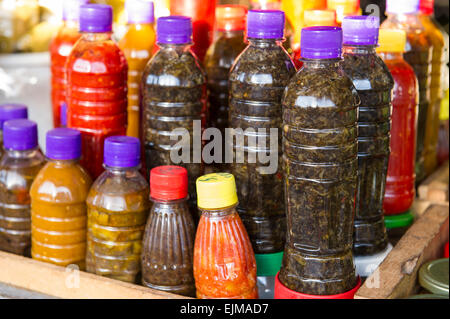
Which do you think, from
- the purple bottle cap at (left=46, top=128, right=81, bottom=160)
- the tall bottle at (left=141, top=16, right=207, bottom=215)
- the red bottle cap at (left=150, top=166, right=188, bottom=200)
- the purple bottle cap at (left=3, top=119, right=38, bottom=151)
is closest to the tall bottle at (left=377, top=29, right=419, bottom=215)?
the tall bottle at (left=141, top=16, right=207, bottom=215)

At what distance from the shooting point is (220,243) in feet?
3.68

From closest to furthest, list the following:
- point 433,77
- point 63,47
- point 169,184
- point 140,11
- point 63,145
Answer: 1. point 169,184
2. point 63,145
3. point 140,11
4. point 63,47
5. point 433,77

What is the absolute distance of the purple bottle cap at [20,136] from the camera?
1359mm

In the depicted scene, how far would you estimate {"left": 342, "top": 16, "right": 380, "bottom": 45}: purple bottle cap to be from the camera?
1.19 meters

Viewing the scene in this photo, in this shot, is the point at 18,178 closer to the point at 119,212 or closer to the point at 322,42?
the point at 119,212

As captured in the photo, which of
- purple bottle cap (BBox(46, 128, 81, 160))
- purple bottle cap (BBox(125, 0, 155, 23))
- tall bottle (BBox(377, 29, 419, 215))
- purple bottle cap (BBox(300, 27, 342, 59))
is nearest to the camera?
purple bottle cap (BBox(300, 27, 342, 59))

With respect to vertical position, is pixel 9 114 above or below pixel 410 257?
above

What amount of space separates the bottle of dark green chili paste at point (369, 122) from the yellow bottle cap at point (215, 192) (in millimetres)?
304

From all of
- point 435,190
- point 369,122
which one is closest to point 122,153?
point 369,122

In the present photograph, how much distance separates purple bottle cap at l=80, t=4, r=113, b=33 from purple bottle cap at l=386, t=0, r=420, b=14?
0.69 meters

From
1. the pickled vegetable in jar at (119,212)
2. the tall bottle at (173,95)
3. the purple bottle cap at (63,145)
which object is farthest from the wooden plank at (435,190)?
the purple bottle cap at (63,145)

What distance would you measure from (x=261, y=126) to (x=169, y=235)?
0.27 m

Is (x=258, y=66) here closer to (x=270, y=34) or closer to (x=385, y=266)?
(x=270, y=34)

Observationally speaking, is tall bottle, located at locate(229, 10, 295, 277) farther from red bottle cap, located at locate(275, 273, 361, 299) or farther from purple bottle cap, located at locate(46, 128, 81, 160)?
purple bottle cap, located at locate(46, 128, 81, 160)
